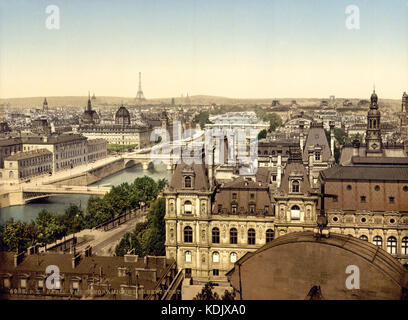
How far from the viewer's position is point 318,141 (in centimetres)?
→ 4522

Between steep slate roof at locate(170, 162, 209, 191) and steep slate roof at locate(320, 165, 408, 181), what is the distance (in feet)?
22.5

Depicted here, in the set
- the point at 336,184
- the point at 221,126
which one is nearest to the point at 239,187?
the point at 336,184

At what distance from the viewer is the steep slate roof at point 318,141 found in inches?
1743

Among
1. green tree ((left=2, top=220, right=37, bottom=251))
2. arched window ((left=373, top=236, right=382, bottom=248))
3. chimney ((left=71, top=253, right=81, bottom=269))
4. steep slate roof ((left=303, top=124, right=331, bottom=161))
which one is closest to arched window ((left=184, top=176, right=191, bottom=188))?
chimney ((left=71, top=253, right=81, bottom=269))

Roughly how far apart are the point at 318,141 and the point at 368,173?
16.5 meters

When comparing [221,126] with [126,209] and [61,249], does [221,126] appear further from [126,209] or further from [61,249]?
[61,249]

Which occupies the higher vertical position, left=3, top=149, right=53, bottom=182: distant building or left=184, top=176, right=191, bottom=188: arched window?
left=184, top=176, right=191, bottom=188: arched window

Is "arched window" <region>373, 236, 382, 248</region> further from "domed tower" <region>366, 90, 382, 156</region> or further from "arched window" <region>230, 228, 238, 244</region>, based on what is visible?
"domed tower" <region>366, 90, 382, 156</region>

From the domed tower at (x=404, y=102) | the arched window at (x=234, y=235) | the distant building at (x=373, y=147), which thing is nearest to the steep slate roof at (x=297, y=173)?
the arched window at (x=234, y=235)

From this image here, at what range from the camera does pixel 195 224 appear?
29.2 m

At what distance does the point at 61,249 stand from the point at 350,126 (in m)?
86.0

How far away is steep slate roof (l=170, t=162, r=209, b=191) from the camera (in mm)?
29156

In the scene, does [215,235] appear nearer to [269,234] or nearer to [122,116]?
[269,234]

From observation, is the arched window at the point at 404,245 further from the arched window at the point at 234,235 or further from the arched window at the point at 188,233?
the arched window at the point at 188,233
